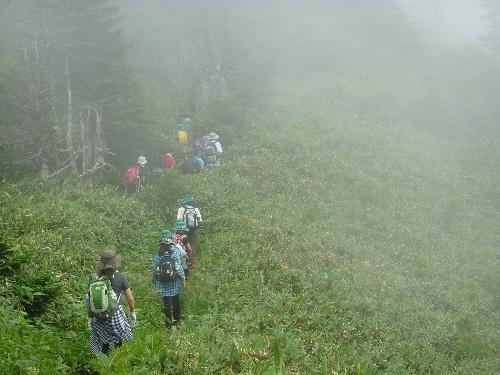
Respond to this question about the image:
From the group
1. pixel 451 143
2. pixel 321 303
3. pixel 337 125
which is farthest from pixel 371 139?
pixel 321 303

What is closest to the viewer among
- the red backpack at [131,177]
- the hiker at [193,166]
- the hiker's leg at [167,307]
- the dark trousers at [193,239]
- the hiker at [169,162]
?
the hiker's leg at [167,307]

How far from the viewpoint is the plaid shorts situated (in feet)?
23.8

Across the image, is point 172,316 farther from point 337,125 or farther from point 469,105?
point 469,105

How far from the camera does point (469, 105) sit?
33.0m

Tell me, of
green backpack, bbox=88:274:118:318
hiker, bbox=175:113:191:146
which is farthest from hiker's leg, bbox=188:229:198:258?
hiker, bbox=175:113:191:146

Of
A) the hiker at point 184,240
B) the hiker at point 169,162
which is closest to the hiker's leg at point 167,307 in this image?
the hiker at point 184,240

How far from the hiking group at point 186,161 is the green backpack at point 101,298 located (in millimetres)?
11842

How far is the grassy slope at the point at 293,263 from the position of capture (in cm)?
775

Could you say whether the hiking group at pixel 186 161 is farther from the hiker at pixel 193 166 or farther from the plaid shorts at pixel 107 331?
the plaid shorts at pixel 107 331

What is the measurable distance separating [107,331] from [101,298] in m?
0.65

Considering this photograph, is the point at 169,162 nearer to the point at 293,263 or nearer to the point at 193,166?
the point at 193,166

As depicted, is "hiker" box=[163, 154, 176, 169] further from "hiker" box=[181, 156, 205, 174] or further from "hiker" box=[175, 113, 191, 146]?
"hiker" box=[175, 113, 191, 146]

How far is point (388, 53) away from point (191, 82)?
62.8ft

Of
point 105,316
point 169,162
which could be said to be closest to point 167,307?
point 105,316
